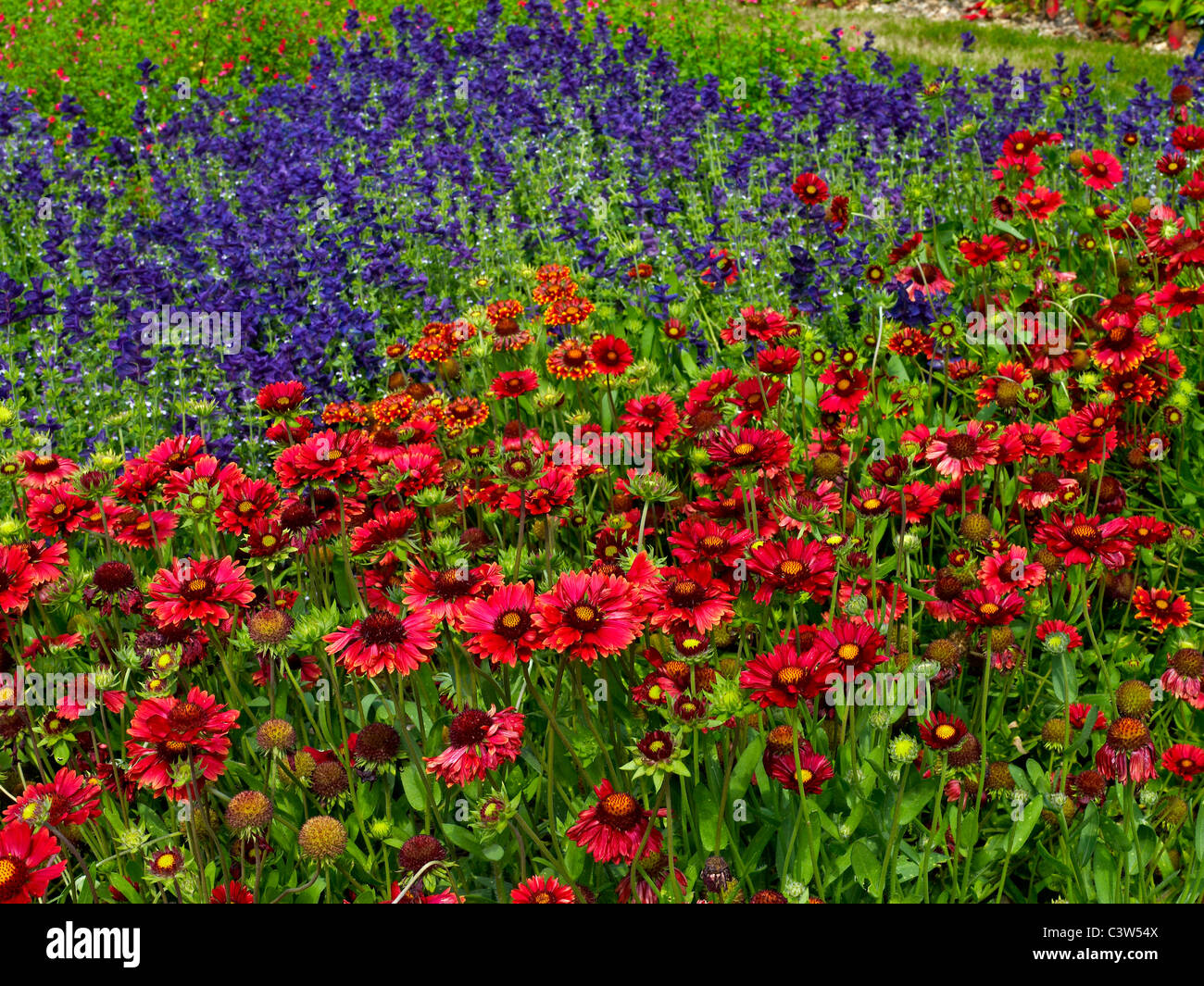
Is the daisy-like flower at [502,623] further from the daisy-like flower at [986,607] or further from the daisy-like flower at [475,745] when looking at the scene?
the daisy-like flower at [986,607]

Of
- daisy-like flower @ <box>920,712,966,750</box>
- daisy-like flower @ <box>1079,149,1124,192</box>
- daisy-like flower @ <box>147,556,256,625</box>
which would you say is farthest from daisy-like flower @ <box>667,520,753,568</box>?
daisy-like flower @ <box>1079,149,1124,192</box>

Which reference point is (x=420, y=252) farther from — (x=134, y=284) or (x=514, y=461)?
(x=514, y=461)

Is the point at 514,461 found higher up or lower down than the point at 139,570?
higher up

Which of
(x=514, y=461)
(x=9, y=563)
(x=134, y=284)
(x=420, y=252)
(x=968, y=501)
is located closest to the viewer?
(x=9, y=563)

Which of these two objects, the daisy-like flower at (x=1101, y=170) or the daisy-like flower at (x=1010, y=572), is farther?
the daisy-like flower at (x=1101, y=170)

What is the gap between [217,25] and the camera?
987cm

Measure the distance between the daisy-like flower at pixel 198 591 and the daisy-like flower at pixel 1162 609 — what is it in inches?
84.6

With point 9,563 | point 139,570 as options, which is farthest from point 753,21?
point 9,563

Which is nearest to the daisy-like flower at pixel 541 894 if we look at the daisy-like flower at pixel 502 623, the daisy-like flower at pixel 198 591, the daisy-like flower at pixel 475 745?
the daisy-like flower at pixel 475 745

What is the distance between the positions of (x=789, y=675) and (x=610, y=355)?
1637 mm

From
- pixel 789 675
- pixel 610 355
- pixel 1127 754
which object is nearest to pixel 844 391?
pixel 610 355

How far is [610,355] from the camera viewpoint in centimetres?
342

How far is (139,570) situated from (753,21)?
806 cm

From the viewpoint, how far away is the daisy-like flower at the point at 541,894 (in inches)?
80.0
